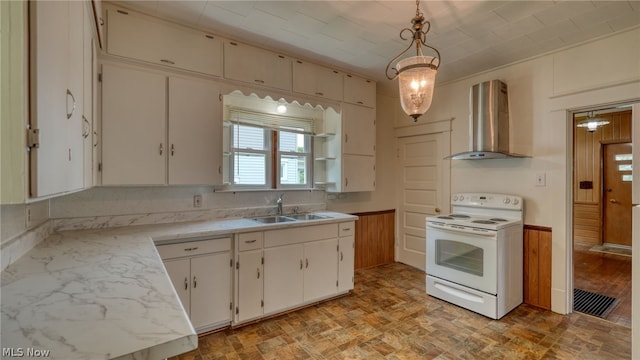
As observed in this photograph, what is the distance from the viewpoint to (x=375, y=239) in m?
4.24

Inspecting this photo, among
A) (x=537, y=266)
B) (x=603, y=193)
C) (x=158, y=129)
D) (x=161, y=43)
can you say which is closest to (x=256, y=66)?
(x=161, y=43)

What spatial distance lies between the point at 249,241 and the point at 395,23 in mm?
2253

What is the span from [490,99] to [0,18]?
3.58 m

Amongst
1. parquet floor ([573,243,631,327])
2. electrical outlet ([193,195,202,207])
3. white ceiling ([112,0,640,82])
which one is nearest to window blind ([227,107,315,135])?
white ceiling ([112,0,640,82])

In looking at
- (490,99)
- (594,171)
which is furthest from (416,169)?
(594,171)

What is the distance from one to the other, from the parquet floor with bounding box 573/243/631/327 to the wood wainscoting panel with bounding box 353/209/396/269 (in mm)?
2310

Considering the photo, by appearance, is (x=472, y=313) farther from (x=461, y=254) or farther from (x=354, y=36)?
(x=354, y=36)

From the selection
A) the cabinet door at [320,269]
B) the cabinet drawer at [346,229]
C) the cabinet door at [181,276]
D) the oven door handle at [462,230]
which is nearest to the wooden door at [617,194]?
the oven door handle at [462,230]

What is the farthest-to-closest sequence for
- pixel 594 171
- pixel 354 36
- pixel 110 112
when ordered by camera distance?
pixel 594 171
pixel 354 36
pixel 110 112

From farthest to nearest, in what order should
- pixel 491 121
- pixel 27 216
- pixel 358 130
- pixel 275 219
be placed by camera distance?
pixel 358 130
pixel 275 219
pixel 491 121
pixel 27 216

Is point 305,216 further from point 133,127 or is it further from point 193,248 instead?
point 133,127

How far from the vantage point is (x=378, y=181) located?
430cm

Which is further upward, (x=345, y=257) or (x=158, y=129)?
(x=158, y=129)

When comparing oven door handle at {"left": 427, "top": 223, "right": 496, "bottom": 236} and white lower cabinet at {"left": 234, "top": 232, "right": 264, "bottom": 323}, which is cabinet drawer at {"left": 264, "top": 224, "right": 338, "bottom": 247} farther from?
oven door handle at {"left": 427, "top": 223, "right": 496, "bottom": 236}
